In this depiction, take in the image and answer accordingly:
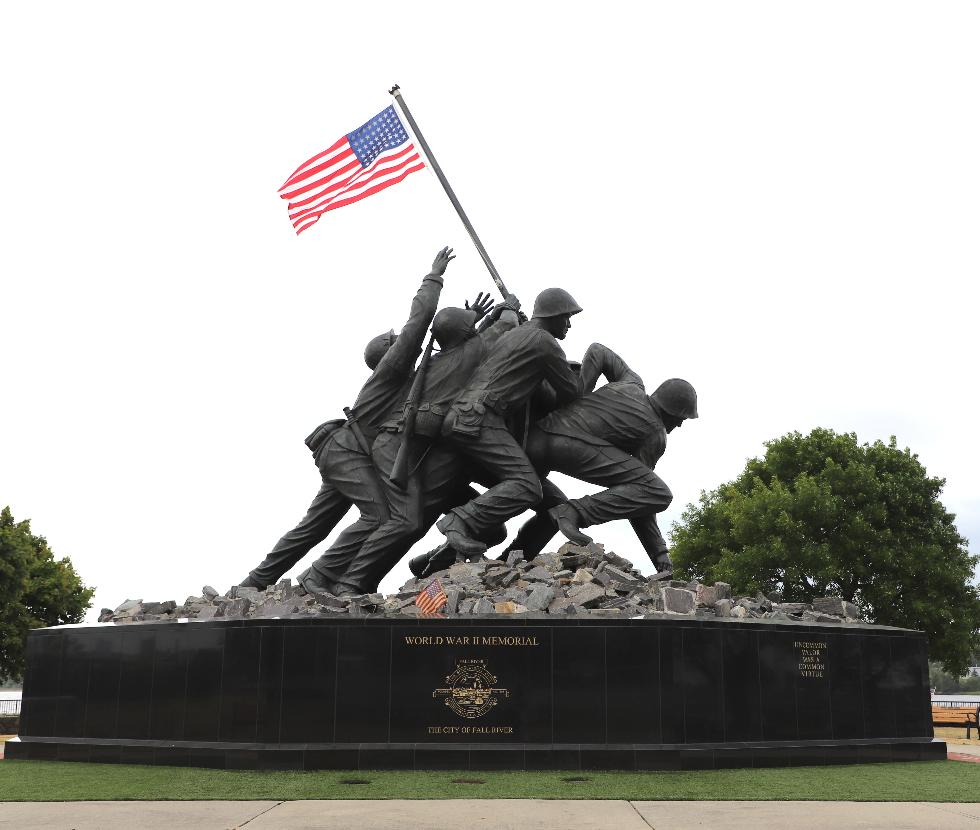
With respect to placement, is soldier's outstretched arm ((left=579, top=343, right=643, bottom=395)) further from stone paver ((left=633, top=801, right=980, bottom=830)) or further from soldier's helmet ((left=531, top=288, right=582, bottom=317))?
stone paver ((left=633, top=801, right=980, bottom=830))

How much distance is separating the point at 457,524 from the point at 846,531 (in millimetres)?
18622

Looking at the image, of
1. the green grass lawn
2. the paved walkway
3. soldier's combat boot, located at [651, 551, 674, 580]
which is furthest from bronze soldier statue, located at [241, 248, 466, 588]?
the paved walkway

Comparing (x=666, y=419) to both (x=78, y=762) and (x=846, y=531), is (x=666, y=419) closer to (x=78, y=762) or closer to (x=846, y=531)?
(x=78, y=762)

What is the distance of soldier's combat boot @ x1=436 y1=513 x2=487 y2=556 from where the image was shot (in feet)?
42.7

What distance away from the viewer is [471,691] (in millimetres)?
10586

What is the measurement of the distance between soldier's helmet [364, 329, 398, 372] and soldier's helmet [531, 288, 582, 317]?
2.17 m

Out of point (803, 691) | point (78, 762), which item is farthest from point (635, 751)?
point (78, 762)

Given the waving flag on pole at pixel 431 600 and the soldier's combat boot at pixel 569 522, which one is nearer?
the waving flag on pole at pixel 431 600

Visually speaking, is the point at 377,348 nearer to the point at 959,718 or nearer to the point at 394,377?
the point at 394,377

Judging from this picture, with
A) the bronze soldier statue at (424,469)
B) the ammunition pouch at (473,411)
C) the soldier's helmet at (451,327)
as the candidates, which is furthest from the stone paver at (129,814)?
the soldier's helmet at (451,327)

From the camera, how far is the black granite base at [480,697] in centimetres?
1045

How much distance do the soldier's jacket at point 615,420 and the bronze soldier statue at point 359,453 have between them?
2.16 metres

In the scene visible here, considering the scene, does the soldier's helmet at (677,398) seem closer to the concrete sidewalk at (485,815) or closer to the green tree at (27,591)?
the concrete sidewalk at (485,815)

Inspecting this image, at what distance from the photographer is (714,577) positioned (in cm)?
3194
